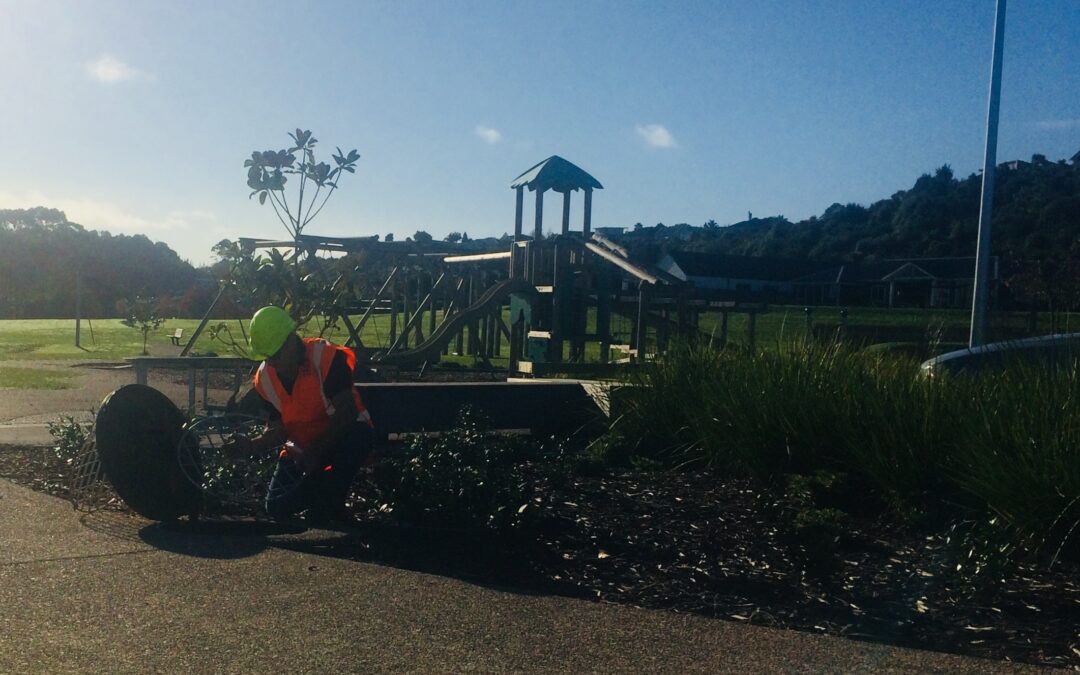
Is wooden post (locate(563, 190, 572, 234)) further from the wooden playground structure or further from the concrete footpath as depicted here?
the concrete footpath

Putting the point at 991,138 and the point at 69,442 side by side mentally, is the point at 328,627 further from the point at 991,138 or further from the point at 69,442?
the point at 991,138

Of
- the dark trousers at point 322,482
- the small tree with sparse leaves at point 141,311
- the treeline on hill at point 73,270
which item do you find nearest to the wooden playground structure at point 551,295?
the small tree with sparse leaves at point 141,311

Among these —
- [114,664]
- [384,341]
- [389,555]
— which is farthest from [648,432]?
[384,341]

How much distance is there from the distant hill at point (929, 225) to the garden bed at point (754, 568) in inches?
1112

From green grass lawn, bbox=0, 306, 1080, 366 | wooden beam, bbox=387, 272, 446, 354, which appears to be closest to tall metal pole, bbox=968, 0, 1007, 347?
green grass lawn, bbox=0, 306, 1080, 366

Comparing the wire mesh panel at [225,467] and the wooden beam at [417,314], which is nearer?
the wire mesh panel at [225,467]

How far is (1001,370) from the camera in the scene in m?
7.54

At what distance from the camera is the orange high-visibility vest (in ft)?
23.0

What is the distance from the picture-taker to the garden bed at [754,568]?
5.04 m

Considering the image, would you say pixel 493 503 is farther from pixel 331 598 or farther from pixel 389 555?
pixel 331 598

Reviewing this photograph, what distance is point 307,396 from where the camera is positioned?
7.04 meters

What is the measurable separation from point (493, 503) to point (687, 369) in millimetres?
3439

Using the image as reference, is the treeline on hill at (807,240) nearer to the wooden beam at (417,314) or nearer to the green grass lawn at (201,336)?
the green grass lawn at (201,336)

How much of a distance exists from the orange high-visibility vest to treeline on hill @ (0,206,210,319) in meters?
36.4
